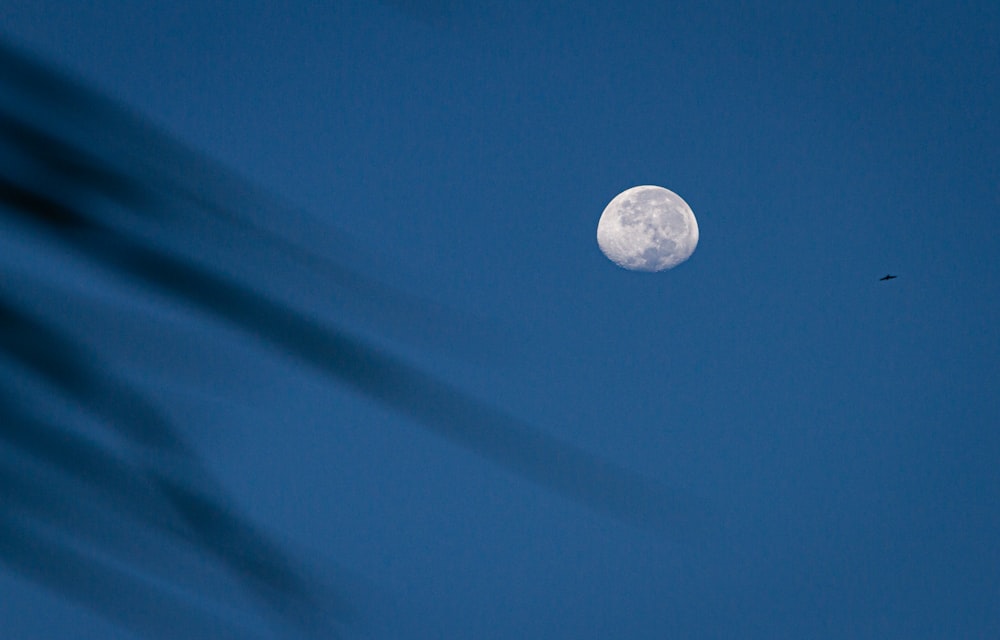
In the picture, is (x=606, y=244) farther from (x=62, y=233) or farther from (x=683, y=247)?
(x=62, y=233)

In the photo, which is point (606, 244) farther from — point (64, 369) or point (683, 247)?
point (64, 369)

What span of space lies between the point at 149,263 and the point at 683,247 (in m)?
50.0

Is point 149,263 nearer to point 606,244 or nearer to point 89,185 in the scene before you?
point 89,185

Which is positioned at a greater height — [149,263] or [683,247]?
[683,247]

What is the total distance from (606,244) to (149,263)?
49.2 meters

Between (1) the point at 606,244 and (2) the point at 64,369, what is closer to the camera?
(2) the point at 64,369

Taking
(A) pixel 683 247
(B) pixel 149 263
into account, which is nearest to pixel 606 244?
(A) pixel 683 247

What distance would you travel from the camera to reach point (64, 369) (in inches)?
17.8

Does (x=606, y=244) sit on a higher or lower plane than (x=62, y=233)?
higher

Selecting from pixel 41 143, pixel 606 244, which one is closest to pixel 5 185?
pixel 41 143

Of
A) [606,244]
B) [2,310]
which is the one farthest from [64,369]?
[606,244]

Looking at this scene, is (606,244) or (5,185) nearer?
(5,185)

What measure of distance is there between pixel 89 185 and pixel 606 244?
1938 inches

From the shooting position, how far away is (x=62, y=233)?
46cm
